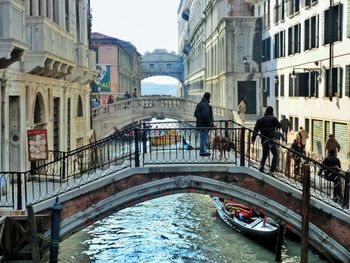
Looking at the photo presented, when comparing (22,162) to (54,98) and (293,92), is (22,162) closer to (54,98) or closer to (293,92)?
(54,98)

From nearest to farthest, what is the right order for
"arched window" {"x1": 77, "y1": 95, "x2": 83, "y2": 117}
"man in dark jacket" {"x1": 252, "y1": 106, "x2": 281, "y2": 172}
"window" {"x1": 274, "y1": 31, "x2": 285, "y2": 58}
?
"man in dark jacket" {"x1": 252, "y1": 106, "x2": 281, "y2": 172} → "arched window" {"x1": 77, "y1": 95, "x2": 83, "y2": 117} → "window" {"x1": 274, "y1": 31, "x2": 285, "y2": 58}

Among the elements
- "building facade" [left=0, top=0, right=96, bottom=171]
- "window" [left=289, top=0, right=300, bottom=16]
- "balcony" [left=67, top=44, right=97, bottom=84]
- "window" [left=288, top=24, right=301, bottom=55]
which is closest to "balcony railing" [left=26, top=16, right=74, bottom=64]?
"building facade" [left=0, top=0, right=96, bottom=171]

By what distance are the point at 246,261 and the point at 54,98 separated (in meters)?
7.24

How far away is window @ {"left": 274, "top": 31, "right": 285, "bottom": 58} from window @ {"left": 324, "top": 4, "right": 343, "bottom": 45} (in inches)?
264

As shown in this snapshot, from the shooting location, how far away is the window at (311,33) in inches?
883

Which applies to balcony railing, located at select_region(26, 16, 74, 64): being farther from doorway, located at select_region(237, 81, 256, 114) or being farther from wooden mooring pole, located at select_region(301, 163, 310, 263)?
doorway, located at select_region(237, 81, 256, 114)

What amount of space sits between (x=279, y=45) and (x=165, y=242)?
14.9m

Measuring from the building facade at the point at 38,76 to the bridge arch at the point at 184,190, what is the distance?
2.47 m

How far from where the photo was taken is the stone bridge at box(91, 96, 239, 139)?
2750 centimetres

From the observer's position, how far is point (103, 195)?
36.0ft

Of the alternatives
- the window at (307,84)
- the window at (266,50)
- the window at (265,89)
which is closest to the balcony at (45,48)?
the window at (307,84)

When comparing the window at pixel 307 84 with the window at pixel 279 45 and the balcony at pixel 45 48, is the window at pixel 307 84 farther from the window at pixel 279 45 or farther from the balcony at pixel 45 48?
the balcony at pixel 45 48

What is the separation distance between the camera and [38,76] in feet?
47.6

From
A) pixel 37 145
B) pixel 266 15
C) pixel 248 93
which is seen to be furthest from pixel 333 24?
pixel 248 93
